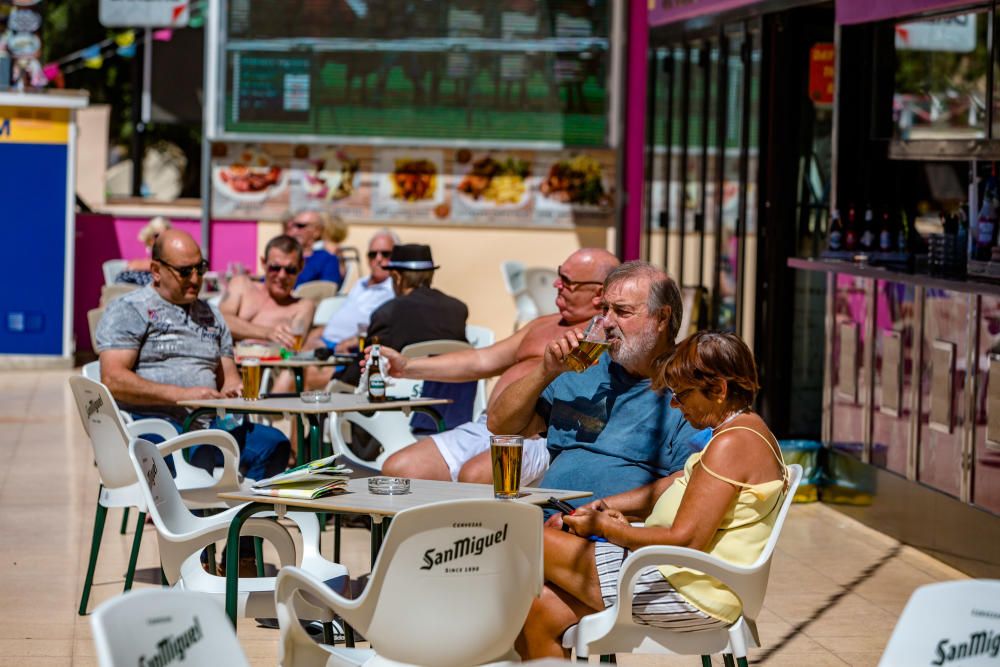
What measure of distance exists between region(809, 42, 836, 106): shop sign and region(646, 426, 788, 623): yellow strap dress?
17.4 feet

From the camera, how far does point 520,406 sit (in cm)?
484

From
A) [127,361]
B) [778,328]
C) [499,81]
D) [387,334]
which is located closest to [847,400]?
[778,328]

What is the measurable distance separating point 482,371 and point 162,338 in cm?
139

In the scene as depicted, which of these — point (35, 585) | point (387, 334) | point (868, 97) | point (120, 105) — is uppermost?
point (120, 105)

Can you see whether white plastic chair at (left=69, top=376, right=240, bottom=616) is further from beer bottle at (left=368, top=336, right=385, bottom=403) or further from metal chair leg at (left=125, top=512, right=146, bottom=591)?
beer bottle at (left=368, top=336, right=385, bottom=403)

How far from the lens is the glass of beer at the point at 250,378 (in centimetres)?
625

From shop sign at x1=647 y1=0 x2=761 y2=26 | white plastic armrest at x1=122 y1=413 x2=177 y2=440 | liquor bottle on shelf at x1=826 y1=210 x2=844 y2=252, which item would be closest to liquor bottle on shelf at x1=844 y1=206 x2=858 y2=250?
liquor bottle on shelf at x1=826 y1=210 x2=844 y2=252

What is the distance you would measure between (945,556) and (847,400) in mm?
1338

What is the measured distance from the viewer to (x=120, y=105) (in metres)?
28.4

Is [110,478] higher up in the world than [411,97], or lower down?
lower down

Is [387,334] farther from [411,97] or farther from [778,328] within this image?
[411,97]

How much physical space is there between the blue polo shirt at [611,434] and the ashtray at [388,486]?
1.54 ft

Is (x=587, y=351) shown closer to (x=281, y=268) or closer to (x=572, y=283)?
(x=572, y=283)

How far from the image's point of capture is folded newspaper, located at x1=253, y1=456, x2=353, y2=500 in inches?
165
